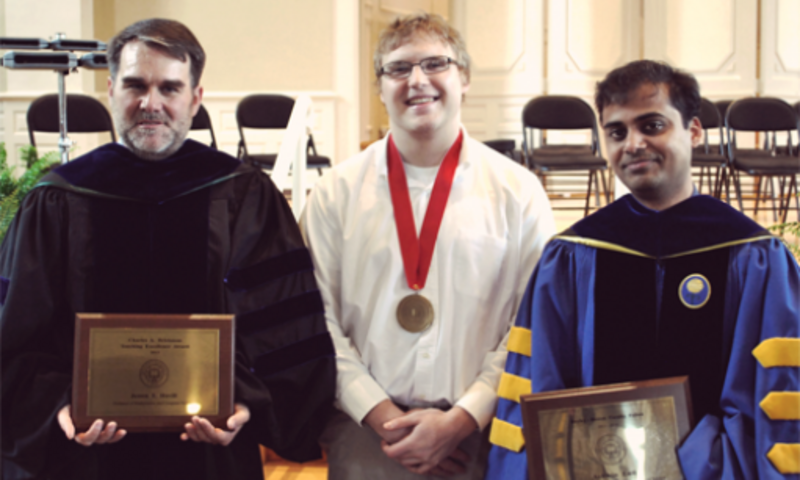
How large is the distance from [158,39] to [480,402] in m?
1.28

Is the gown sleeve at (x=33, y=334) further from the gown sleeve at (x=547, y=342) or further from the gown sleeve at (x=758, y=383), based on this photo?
the gown sleeve at (x=758, y=383)

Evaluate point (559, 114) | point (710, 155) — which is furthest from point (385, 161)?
point (710, 155)

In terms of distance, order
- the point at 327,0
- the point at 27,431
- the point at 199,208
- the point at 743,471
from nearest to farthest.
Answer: the point at 743,471, the point at 27,431, the point at 199,208, the point at 327,0

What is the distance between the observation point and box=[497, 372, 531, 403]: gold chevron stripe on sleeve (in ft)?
5.81

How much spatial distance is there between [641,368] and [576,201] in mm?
6491

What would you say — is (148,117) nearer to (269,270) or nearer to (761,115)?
(269,270)

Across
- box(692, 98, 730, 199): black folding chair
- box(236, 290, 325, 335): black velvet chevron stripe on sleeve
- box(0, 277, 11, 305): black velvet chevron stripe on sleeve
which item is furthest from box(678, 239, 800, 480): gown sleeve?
box(692, 98, 730, 199): black folding chair

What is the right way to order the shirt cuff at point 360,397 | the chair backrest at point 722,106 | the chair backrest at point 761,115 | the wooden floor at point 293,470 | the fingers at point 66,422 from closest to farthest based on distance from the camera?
the fingers at point 66,422, the shirt cuff at point 360,397, the wooden floor at point 293,470, the chair backrest at point 761,115, the chair backrest at point 722,106

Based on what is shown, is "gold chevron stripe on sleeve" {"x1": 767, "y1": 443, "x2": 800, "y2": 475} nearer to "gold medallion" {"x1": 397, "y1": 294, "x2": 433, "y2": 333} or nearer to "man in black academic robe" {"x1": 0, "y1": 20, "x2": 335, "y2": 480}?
"gold medallion" {"x1": 397, "y1": 294, "x2": 433, "y2": 333}

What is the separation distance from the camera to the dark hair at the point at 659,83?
5.59 ft

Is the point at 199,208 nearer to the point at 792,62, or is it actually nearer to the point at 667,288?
the point at 667,288

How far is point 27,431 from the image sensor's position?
1.65 m

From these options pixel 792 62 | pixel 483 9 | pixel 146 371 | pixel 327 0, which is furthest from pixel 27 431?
pixel 792 62

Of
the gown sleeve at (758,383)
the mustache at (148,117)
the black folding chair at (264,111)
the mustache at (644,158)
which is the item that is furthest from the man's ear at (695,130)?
the black folding chair at (264,111)
